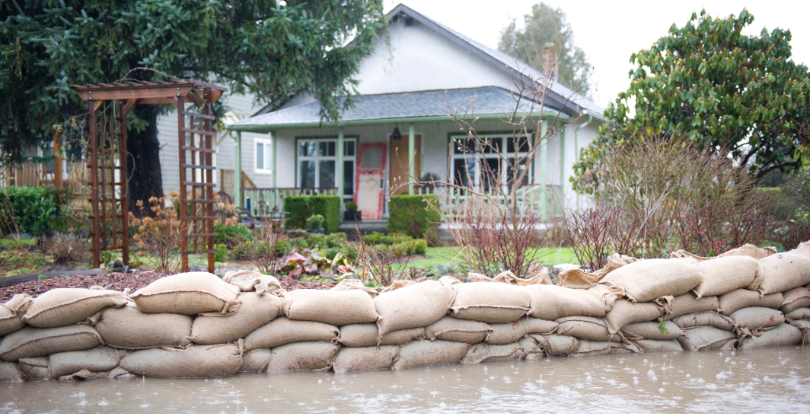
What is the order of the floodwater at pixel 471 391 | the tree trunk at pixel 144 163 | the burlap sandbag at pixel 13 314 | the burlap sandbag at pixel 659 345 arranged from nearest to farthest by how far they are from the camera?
the floodwater at pixel 471 391 < the burlap sandbag at pixel 13 314 < the burlap sandbag at pixel 659 345 < the tree trunk at pixel 144 163

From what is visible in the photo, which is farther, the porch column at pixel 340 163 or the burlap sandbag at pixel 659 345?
the porch column at pixel 340 163

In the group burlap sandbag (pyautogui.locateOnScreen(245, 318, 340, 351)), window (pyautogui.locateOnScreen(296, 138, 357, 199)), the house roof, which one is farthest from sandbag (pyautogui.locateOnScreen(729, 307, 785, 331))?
window (pyautogui.locateOnScreen(296, 138, 357, 199))

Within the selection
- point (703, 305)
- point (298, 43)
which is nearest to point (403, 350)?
point (703, 305)

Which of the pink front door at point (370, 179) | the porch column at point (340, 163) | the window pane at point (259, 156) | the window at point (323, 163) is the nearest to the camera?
the porch column at point (340, 163)

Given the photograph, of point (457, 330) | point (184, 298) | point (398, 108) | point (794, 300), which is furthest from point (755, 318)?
point (398, 108)

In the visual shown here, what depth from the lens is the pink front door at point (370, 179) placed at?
1470cm

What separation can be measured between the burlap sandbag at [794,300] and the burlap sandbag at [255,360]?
3830 millimetres

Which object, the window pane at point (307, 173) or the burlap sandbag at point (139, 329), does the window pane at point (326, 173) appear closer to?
the window pane at point (307, 173)

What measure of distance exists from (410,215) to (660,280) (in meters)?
7.82

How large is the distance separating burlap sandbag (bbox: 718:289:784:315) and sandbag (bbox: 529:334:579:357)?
48.2 inches

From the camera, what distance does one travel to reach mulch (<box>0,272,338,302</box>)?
485 centimetres

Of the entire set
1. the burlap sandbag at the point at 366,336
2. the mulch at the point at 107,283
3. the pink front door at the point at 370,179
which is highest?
the pink front door at the point at 370,179

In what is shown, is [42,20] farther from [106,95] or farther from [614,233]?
[614,233]

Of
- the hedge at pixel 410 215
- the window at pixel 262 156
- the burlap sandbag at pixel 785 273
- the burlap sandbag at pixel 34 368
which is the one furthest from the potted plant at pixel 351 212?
the burlap sandbag at pixel 34 368
